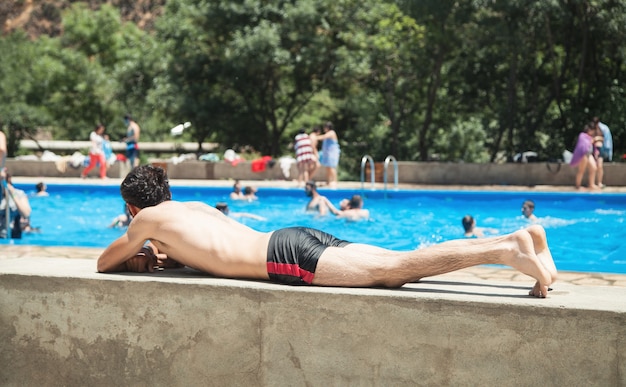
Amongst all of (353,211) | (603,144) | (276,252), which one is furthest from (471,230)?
(276,252)

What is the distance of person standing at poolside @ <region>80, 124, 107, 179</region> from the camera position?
19.0 metres

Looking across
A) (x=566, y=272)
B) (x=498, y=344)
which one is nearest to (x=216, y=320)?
(x=498, y=344)

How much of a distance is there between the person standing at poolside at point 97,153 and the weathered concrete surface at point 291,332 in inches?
595

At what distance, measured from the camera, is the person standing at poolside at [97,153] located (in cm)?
1902

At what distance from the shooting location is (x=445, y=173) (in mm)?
17906

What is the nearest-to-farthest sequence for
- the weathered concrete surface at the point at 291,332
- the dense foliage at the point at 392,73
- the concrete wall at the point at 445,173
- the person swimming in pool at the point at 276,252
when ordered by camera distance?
the weathered concrete surface at the point at 291,332 < the person swimming in pool at the point at 276,252 < the concrete wall at the point at 445,173 < the dense foliage at the point at 392,73

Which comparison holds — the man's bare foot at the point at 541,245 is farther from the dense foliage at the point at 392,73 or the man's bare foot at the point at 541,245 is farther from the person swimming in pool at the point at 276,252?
the dense foliage at the point at 392,73

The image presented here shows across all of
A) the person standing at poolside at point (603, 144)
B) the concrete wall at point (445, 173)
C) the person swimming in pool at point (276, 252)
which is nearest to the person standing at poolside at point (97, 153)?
the concrete wall at point (445, 173)

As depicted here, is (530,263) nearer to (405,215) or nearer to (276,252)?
(276,252)

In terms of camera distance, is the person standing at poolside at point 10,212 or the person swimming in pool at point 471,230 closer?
the person standing at poolside at point 10,212

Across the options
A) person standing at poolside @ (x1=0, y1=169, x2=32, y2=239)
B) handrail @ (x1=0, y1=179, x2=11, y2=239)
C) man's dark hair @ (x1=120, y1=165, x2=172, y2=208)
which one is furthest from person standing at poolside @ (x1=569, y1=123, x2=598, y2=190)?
man's dark hair @ (x1=120, y1=165, x2=172, y2=208)

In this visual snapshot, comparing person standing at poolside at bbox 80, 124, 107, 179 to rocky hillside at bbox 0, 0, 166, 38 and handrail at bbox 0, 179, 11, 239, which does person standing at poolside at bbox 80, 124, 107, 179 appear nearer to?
handrail at bbox 0, 179, 11, 239

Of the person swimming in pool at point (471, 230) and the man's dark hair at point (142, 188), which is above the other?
the man's dark hair at point (142, 188)

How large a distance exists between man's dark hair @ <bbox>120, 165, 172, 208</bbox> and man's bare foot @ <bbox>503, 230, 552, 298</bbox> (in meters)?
1.80
